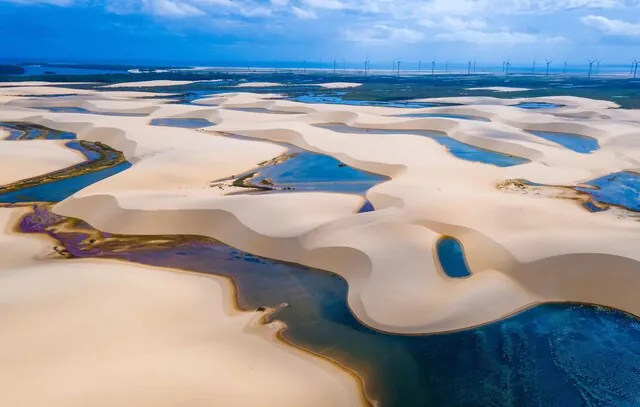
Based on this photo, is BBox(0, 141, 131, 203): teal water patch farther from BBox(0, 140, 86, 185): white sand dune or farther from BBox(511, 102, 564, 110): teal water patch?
BBox(511, 102, 564, 110): teal water patch

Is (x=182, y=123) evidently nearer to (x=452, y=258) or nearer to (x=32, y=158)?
(x=32, y=158)

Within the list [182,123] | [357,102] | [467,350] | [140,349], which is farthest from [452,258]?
[357,102]

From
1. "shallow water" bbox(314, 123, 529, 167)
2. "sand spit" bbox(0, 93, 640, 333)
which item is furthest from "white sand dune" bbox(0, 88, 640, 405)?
"shallow water" bbox(314, 123, 529, 167)

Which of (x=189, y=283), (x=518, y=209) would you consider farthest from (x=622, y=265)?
(x=189, y=283)

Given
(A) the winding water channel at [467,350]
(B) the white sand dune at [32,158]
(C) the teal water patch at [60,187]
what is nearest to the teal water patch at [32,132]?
(B) the white sand dune at [32,158]

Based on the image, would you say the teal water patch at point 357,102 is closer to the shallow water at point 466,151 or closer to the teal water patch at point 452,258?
the shallow water at point 466,151

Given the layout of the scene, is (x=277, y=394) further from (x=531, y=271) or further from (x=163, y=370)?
(x=531, y=271)
